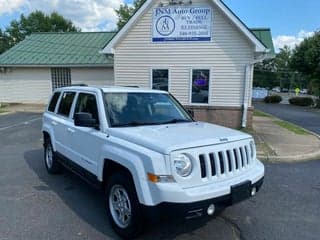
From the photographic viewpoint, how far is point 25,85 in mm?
22641

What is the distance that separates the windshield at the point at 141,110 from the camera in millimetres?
4332

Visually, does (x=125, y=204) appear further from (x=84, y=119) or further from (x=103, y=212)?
(x=84, y=119)

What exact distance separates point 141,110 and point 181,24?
894 centimetres

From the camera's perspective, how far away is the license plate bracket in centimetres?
350

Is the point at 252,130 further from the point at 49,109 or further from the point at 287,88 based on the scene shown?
the point at 287,88

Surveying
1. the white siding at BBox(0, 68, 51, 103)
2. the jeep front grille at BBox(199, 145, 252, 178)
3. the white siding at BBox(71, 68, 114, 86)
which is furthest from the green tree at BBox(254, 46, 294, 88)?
the jeep front grille at BBox(199, 145, 252, 178)

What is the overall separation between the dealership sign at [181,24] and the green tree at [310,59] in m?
23.5

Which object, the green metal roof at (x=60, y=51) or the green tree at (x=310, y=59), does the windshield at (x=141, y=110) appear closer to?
the green metal roof at (x=60, y=51)

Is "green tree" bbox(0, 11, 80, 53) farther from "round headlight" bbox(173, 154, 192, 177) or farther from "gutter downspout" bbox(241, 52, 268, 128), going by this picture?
"round headlight" bbox(173, 154, 192, 177)

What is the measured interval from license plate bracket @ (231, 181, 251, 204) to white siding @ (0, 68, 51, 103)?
20.9m

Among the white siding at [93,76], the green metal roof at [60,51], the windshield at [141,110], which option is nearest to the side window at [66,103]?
the windshield at [141,110]

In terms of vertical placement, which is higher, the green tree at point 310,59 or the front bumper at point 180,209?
the green tree at point 310,59

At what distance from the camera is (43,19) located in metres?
52.9

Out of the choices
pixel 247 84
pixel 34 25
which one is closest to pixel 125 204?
pixel 247 84
